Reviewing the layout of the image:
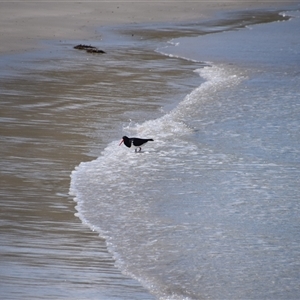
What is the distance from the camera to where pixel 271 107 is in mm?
10148

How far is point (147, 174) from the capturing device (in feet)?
23.9

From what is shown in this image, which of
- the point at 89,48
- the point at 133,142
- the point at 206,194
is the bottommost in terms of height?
the point at 206,194

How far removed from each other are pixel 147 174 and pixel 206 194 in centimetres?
72

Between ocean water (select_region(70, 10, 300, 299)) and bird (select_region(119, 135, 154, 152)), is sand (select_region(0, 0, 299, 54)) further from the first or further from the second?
bird (select_region(119, 135, 154, 152))

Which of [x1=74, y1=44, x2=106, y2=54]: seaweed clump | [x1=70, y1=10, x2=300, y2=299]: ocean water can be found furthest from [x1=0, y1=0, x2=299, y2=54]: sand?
[x1=70, y1=10, x2=300, y2=299]: ocean water

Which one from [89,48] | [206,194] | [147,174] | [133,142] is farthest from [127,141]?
[89,48]

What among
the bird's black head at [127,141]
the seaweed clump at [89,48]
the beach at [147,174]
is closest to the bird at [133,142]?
the bird's black head at [127,141]

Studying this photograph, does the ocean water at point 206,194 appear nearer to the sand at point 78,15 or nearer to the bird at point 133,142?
the bird at point 133,142

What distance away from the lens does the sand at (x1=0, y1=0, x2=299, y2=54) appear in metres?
15.3

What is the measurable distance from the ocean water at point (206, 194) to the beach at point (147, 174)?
0.05 feet

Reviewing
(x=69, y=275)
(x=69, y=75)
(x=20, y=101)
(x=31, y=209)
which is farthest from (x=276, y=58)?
(x=69, y=275)

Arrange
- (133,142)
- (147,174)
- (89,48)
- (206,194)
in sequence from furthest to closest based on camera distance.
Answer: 1. (89,48)
2. (133,142)
3. (147,174)
4. (206,194)

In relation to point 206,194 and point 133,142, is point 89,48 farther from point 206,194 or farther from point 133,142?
point 206,194

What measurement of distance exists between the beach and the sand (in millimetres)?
951
